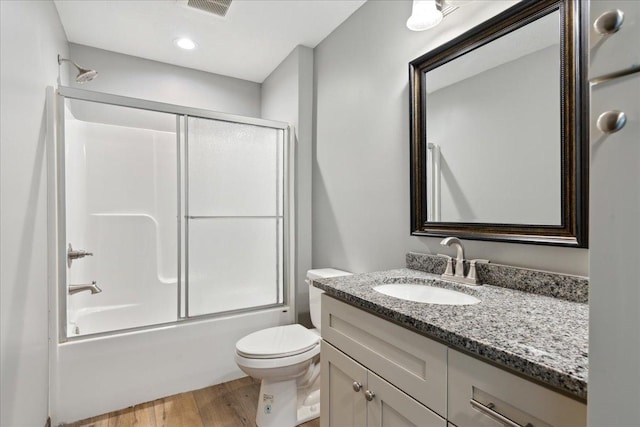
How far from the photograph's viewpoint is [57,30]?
2092 mm

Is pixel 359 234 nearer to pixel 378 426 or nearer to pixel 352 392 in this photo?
pixel 352 392

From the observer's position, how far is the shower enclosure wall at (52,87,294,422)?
1.87 meters

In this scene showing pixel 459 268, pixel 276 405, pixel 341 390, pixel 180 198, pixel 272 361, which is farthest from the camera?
pixel 180 198

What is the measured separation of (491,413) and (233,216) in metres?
2.01

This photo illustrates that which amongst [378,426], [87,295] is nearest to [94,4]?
[87,295]

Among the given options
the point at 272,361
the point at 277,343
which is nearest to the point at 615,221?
the point at 272,361

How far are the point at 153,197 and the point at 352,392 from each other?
2.57m

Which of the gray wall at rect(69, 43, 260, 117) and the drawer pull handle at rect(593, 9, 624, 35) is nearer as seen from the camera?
the drawer pull handle at rect(593, 9, 624, 35)

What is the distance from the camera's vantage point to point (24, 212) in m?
1.41

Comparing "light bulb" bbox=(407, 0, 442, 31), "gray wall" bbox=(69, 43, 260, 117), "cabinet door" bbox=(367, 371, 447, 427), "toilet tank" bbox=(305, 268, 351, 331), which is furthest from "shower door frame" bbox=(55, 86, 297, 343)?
"cabinet door" bbox=(367, 371, 447, 427)

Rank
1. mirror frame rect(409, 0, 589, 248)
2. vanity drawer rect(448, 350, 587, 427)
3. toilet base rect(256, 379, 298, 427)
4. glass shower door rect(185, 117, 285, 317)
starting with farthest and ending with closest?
glass shower door rect(185, 117, 285, 317), toilet base rect(256, 379, 298, 427), mirror frame rect(409, 0, 589, 248), vanity drawer rect(448, 350, 587, 427)

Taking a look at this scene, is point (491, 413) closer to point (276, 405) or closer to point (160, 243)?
point (276, 405)

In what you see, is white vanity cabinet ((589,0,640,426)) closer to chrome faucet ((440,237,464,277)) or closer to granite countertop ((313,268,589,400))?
granite countertop ((313,268,589,400))

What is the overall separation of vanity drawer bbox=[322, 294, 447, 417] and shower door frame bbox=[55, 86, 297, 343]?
126cm
